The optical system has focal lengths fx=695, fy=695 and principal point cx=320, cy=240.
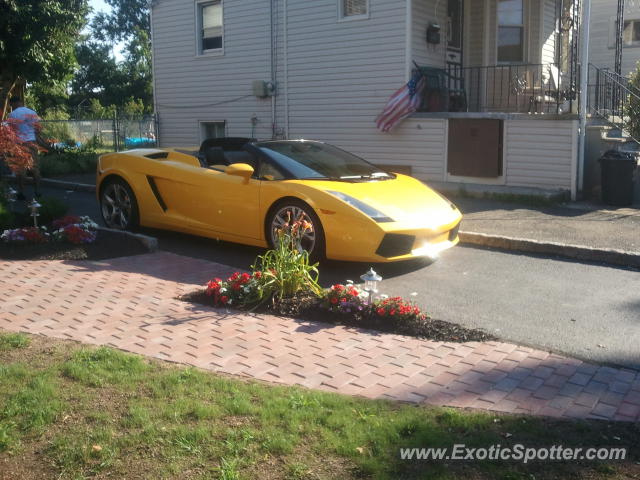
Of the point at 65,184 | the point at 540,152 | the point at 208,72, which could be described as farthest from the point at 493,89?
the point at 65,184

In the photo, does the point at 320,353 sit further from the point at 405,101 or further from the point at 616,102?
the point at 616,102

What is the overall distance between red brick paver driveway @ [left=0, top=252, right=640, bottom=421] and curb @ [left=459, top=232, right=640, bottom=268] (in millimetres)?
3275

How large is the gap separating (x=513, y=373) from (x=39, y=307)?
3803 mm

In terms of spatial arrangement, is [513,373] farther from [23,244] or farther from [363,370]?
[23,244]

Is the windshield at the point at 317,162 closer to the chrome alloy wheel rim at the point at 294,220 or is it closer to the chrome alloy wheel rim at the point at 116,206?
the chrome alloy wheel rim at the point at 294,220

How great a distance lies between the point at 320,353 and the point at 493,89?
11.8m

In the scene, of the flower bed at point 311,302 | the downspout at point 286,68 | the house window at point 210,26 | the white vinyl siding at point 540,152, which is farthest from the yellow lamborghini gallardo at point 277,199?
the house window at point 210,26

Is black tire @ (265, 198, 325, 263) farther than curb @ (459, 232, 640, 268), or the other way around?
curb @ (459, 232, 640, 268)

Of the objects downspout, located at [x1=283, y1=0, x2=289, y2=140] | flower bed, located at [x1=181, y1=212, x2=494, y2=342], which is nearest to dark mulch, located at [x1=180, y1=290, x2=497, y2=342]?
flower bed, located at [x1=181, y1=212, x2=494, y2=342]

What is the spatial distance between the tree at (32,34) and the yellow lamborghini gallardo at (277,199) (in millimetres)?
9120

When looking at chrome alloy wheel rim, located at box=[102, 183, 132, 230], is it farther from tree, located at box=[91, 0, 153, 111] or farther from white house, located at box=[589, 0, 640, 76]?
tree, located at box=[91, 0, 153, 111]

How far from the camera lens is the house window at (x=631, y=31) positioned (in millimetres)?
22125

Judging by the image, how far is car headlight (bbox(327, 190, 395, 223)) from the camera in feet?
22.2

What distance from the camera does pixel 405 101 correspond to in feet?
46.6
